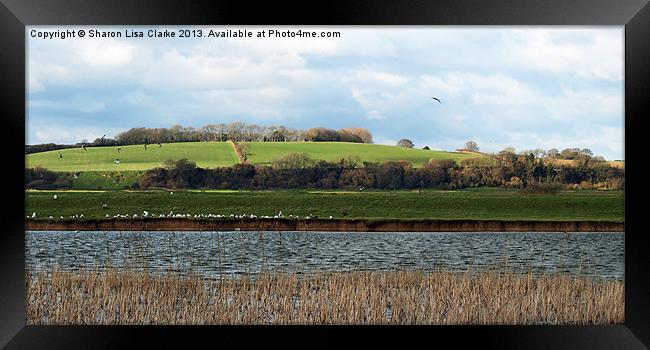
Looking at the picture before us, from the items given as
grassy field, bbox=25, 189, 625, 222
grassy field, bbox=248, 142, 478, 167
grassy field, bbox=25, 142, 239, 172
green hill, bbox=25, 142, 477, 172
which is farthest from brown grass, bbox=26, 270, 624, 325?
grassy field, bbox=248, 142, 478, 167

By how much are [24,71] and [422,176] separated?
132ft

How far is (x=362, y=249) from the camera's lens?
2872 centimetres

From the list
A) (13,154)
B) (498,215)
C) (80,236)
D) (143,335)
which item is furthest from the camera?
(498,215)

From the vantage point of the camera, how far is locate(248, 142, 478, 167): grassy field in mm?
45969

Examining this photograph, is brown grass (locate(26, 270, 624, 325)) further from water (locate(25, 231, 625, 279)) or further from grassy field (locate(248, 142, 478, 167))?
grassy field (locate(248, 142, 478, 167))

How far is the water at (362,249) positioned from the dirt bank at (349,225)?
2.25 ft

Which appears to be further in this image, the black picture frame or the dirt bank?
the dirt bank

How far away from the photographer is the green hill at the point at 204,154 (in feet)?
145

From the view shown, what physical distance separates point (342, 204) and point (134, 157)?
1270cm

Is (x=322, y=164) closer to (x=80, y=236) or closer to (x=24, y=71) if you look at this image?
(x=80, y=236)

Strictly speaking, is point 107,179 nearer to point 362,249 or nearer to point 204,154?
point 204,154
